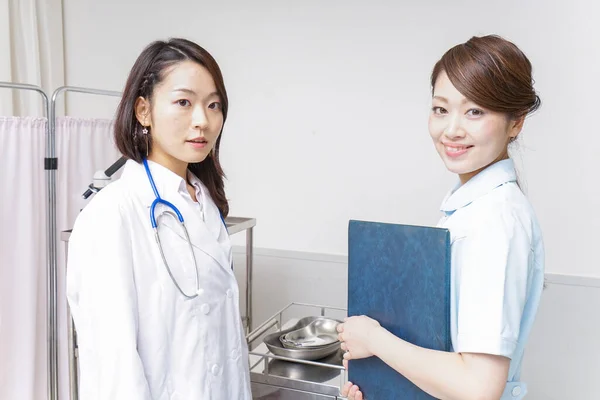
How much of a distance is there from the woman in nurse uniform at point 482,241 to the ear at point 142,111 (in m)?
0.56

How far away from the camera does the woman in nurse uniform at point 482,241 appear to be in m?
0.77

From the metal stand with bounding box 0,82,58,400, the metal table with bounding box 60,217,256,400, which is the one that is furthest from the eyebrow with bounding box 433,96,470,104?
the metal stand with bounding box 0,82,58,400

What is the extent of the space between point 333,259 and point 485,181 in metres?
1.30

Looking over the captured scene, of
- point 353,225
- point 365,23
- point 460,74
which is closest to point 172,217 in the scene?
point 353,225

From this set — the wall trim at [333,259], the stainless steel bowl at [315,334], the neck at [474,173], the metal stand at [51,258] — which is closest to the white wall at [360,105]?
the wall trim at [333,259]

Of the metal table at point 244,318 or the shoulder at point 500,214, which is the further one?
the metal table at point 244,318

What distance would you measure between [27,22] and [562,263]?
2409 mm

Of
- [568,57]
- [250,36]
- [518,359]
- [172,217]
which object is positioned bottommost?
[518,359]

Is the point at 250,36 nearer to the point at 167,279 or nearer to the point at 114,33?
the point at 114,33

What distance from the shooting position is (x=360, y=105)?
2043 mm

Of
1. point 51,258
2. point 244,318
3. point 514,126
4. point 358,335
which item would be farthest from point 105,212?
point 244,318

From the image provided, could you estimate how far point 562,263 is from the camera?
5.95ft

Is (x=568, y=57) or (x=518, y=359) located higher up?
(x=568, y=57)

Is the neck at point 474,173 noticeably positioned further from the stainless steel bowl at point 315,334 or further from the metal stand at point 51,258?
the metal stand at point 51,258
